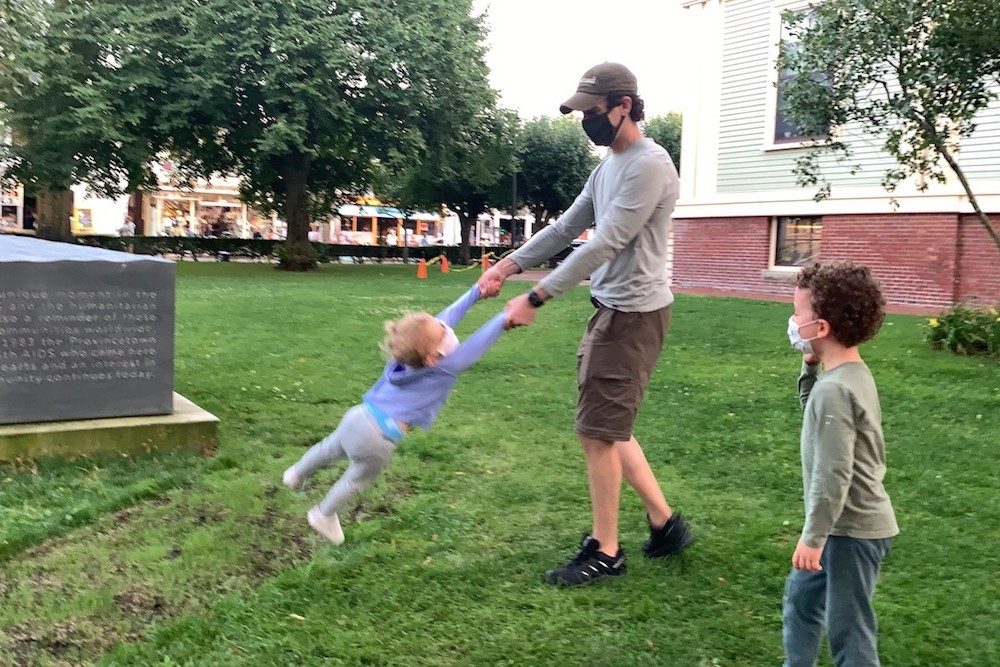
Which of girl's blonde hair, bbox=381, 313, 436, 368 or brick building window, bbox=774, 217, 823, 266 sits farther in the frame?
brick building window, bbox=774, 217, 823, 266

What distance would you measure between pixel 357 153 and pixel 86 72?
7747 millimetres

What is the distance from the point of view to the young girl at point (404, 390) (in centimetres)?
344

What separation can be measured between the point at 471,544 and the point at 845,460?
2.12m

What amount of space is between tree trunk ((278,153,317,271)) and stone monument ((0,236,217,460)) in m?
23.2

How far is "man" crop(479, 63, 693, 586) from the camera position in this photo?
3.40 meters

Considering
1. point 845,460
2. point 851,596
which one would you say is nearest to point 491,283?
point 845,460

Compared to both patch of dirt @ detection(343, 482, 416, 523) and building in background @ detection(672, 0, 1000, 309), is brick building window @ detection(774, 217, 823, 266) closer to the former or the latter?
building in background @ detection(672, 0, 1000, 309)

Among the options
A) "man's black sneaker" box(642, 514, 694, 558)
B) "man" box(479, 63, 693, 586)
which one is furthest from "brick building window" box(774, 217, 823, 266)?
"man" box(479, 63, 693, 586)

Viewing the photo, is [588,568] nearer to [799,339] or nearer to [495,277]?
[495,277]

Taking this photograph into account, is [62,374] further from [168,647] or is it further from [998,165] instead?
[998,165]

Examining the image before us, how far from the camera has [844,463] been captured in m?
2.33

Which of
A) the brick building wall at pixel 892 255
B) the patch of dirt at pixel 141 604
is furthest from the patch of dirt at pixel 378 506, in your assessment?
the brick building wall at pixel 892 255

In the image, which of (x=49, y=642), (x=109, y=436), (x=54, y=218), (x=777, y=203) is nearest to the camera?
(x=49, y=642)

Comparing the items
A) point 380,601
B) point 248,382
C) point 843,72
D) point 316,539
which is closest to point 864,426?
A: point 380,601
